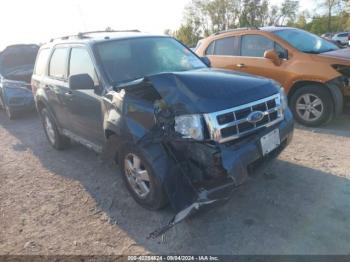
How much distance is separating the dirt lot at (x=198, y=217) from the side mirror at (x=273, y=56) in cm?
171

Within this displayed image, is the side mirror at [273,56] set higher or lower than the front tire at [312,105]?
higher

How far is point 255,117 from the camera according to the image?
346cm

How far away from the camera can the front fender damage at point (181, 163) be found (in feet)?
10.3

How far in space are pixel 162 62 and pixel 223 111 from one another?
1680 mm

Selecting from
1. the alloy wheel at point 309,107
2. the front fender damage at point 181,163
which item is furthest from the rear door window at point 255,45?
the front fender damage at point 181,163

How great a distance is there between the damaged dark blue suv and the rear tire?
1.61m

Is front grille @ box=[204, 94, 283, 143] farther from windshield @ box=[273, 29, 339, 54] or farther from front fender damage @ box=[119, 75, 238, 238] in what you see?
windshield @ box=[273, 29, 339, 54]

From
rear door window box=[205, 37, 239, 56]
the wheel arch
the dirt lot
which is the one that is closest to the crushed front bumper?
the dirt lot

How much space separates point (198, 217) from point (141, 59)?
2.15m

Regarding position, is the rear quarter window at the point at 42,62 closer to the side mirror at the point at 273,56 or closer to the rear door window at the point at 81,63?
the rear door window at the point at 81,63

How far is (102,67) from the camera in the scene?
4.30 metres

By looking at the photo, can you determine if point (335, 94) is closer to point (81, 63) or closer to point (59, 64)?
point (81, 63)

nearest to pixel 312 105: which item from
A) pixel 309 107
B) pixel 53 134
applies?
pixel 309 107

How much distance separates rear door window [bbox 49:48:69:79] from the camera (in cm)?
526
